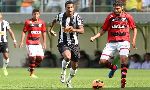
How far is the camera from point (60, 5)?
123ft

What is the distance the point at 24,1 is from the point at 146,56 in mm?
7214

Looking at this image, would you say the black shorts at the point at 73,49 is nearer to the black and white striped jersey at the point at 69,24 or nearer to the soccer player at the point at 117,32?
the black and white striped jersey at the point at 69,24

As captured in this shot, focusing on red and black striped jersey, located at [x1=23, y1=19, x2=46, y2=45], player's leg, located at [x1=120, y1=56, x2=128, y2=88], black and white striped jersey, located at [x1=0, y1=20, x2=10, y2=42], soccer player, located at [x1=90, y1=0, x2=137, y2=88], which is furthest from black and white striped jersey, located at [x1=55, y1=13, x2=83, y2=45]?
black and white striped jersey, located at [x1=0, y1=20, x2=10, y2=42]

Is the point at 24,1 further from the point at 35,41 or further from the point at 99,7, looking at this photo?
the point at 35,41

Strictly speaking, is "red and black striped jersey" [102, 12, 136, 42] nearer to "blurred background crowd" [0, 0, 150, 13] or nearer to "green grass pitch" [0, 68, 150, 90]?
"green grass pitch" [0, 68, 150, 90]

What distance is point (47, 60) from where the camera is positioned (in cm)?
3941

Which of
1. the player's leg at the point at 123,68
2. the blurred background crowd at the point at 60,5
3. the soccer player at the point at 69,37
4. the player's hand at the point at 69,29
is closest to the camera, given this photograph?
the player's leg at the point at 123,68

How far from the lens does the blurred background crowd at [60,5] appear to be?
37.4 metres

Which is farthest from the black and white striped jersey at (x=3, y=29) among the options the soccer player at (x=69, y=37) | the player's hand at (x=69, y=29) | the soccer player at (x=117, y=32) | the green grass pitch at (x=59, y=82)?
the soccer player at (x=117, y=32)

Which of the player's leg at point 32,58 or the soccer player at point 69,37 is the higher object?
the soccer player at point 69,37

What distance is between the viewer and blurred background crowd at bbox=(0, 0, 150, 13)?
123ft

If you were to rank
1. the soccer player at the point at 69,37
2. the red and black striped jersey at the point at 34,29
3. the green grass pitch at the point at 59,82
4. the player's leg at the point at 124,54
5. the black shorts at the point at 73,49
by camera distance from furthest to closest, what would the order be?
the red and black striped jersey at the point at 34,29
the black shorts at the point at 73,49
the soccer player at the point at 69,37
the green grass pitch at the point at 59,82
the player's leg at the point at 124,54

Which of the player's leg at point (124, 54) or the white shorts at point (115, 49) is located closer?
the player's leg at point (124, 54)

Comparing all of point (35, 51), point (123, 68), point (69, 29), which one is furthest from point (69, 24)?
point (35, 51)
